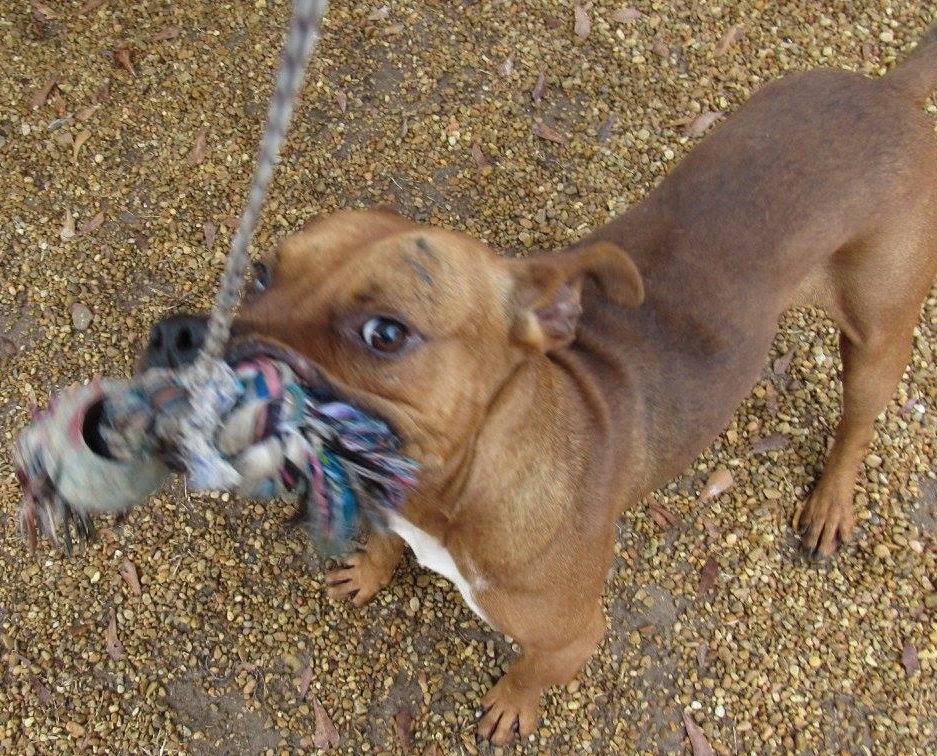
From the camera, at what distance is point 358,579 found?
4527mm

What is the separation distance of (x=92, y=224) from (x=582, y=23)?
3.68 m

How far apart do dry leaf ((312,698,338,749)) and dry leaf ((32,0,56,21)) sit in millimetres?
5064

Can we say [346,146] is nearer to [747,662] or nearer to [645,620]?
[645,620]

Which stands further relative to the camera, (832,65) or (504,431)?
(832,65)

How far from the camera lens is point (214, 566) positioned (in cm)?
461

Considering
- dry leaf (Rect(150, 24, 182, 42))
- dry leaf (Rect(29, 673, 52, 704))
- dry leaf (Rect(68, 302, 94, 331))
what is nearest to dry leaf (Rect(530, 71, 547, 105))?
dry leaf (Rect(150, 24, 182, 42))

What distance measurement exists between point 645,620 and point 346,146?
354cm

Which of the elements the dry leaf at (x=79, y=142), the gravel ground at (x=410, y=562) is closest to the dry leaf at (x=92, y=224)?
the gravel ground at (x=410, y=562)

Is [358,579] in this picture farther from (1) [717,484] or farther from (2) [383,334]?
(2) [383,334]

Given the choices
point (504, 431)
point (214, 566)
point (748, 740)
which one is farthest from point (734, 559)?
point (214, 566)

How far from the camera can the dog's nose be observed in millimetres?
2301

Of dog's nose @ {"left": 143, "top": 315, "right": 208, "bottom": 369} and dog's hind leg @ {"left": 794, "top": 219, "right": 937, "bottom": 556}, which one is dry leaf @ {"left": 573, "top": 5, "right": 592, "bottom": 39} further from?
dog's nose @ {"left": 143, "top": 315, "right": 208, "bottom": 369}

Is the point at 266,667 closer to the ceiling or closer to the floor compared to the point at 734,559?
closer to the floor

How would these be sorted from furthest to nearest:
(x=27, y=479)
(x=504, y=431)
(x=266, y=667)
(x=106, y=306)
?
(x=106, y=306) → (x=266, y=667) → (x=504, y=431) → (x=27, y=479)
